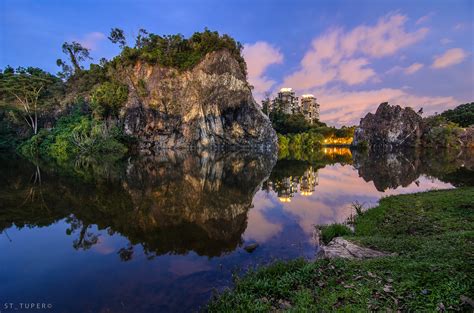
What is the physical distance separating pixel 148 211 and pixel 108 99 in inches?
2130

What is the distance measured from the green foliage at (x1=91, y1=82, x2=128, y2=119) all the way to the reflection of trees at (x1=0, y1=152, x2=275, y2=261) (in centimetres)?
4144

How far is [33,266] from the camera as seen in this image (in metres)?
7.36

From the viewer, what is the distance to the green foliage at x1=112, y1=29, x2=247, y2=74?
207 ft

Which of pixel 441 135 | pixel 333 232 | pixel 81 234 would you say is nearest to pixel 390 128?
pixel 441 135

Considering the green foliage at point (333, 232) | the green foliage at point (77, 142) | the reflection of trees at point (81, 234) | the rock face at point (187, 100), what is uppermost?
the rock face at point (187, 100)

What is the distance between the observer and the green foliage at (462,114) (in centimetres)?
9100

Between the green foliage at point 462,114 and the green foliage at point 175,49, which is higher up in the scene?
the green foliage at point 175,49

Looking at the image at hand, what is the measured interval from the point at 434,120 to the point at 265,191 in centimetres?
9223

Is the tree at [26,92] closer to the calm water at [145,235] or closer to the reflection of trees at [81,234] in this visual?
the calm water at [145,235]

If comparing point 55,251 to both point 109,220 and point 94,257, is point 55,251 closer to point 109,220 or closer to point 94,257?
point 94,257

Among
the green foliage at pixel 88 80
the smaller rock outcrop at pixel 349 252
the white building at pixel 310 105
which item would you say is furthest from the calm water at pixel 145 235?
the white building at pixel 310 105

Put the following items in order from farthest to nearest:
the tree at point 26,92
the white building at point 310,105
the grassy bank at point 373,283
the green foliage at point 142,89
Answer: the white building at point 310,105 < the green foliage at point 142,89 < the tree at point 26,92 < the grassy bank at point 373,283

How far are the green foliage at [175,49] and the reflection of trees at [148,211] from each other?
4997 centimetres

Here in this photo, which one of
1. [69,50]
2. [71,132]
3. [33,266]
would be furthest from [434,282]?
[69,50]
